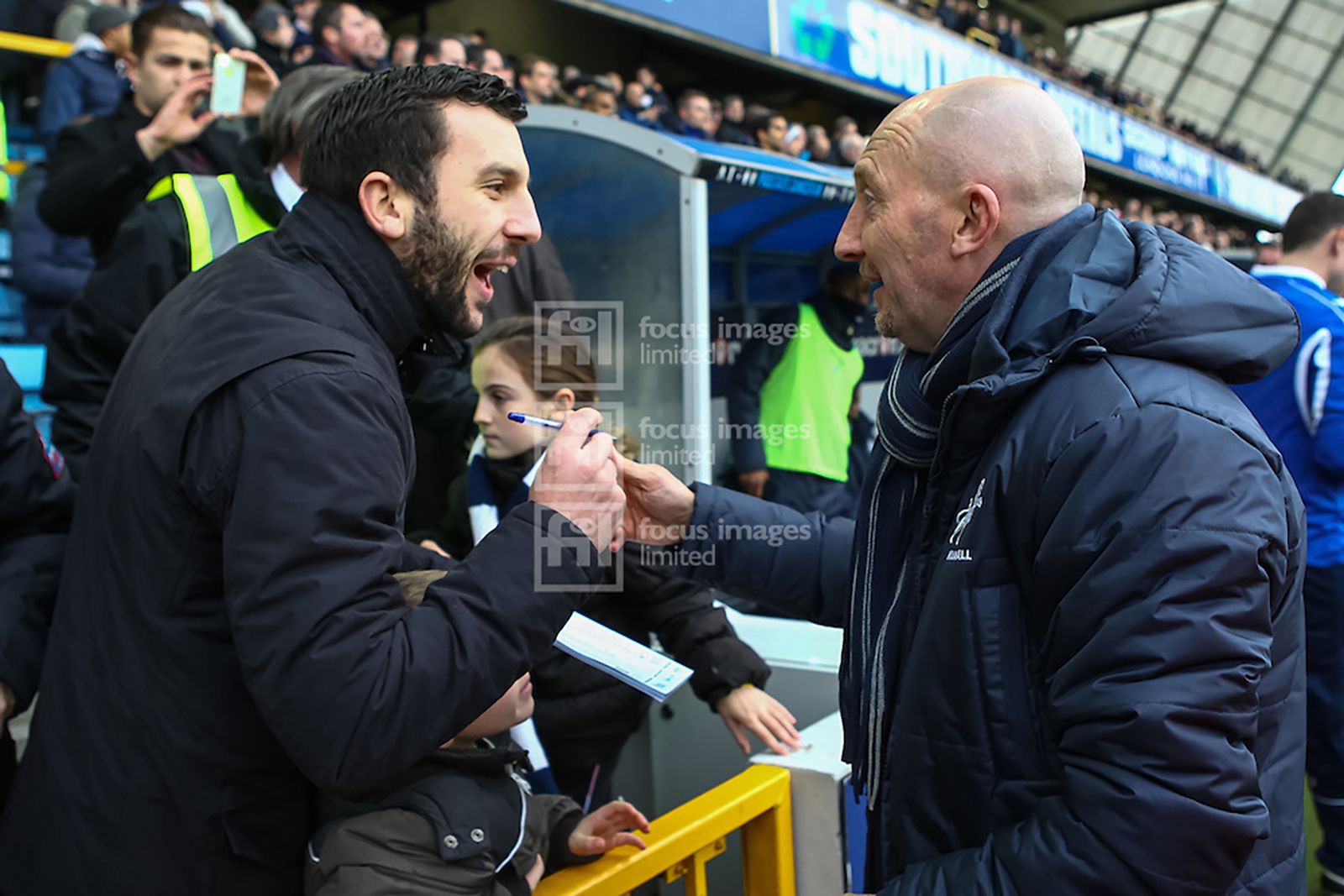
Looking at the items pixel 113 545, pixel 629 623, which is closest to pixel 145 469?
pixel 113 545

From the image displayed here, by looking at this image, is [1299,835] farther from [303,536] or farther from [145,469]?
[145,469]

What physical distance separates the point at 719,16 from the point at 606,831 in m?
9.04

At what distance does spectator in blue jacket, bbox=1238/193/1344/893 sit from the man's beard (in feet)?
9.25

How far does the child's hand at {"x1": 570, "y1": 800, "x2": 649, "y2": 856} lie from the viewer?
169 centimetres

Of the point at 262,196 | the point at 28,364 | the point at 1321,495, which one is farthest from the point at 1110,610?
the point at 28,364

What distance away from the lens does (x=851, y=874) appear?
87.9 inches

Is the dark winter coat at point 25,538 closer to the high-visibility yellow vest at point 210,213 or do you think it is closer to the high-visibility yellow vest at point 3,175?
the high-visibility yellow vest at point 210,213

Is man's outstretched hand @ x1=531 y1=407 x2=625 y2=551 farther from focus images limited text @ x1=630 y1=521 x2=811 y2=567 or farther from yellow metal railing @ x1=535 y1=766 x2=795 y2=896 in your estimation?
yellow metal railing @ x1=535 y1=766 x2=795 y2=896

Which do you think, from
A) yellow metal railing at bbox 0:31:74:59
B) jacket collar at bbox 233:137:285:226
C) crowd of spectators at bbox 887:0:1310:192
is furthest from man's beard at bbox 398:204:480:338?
crowd of spectators at bbox 887:0:1310:192

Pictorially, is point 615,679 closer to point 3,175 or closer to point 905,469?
point 905,469

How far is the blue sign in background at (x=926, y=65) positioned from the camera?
10.9 m

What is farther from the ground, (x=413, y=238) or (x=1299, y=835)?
(x=413, y=238)

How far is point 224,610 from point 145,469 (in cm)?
20

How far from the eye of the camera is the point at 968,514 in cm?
129
